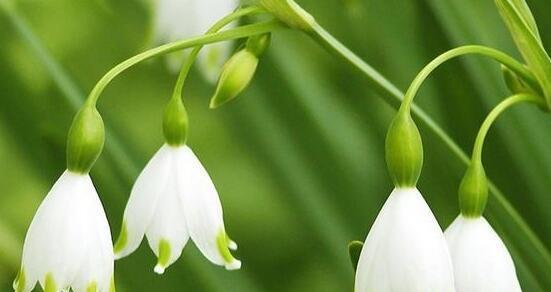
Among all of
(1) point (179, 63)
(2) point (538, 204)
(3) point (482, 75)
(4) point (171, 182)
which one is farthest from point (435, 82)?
(4) point (171, 182)

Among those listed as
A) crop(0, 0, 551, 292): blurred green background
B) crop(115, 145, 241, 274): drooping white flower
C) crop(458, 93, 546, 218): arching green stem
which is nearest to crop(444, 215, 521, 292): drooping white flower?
crop(458, 93, 546, 218): arching green stem

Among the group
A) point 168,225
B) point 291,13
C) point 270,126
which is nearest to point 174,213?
point 168,225

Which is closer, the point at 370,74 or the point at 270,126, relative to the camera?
the point at 370,74

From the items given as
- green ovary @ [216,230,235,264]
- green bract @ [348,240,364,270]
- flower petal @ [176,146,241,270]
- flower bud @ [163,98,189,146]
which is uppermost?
flower bud @ [163,98,189,146]

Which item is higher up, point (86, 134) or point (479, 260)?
point (86, 134)

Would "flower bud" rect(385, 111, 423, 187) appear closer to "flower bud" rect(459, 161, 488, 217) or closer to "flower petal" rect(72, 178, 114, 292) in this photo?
"flower bud" rect(459, 161, 488, 217)

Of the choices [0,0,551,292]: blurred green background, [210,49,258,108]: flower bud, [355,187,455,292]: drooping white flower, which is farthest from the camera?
[0,0,551,292]: blurred green background

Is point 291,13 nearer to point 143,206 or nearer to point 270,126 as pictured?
point 143,206
